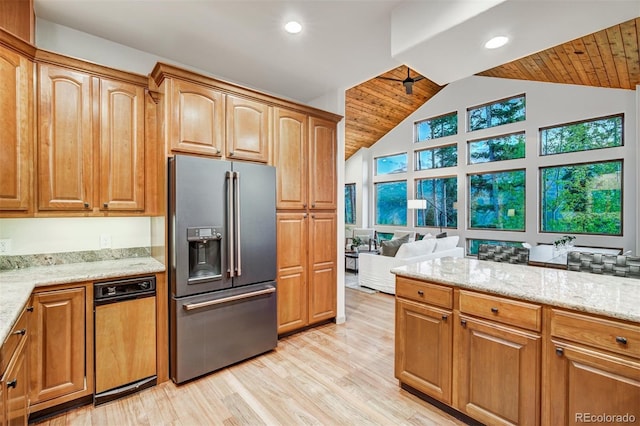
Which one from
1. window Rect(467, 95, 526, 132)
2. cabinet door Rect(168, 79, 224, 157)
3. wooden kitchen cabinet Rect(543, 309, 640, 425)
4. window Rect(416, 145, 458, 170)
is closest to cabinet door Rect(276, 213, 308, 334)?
cabinet door Rect(168, 79, 224, 157)

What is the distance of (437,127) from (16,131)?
7.74 m

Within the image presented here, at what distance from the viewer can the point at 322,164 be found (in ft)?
11.3

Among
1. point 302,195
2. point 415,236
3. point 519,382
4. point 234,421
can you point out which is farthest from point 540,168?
point 234,421

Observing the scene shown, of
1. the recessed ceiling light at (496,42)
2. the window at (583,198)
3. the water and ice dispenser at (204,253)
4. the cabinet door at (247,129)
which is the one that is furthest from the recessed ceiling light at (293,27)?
the window at (583,198)

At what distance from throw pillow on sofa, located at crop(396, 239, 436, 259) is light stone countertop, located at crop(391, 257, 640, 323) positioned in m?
2.44

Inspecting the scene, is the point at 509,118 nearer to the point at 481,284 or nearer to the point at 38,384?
the point at 481,284

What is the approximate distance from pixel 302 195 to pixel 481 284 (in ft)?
6.34

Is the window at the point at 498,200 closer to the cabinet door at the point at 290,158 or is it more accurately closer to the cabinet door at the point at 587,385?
the cabinet door at the point at 290,158

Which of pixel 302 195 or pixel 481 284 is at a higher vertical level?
pixel 302 195

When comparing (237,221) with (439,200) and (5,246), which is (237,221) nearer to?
(5,246)

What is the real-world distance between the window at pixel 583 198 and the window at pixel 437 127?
7.23 feet

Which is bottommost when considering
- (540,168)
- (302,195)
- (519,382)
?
(519,382)

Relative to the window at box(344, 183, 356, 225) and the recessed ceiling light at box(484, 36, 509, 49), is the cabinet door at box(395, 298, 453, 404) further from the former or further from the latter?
the window at box(344, 183, 356, 225)

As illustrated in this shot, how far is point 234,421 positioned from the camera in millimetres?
1981
